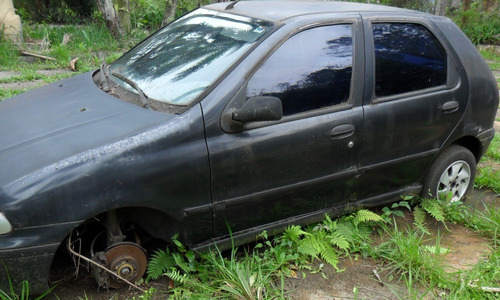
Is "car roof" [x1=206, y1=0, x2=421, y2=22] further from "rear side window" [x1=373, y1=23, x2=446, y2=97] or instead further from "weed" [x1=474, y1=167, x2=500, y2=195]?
"weed" [x1=474, y1=167, x2=500, y2=195]

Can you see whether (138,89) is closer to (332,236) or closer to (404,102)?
(332,236)

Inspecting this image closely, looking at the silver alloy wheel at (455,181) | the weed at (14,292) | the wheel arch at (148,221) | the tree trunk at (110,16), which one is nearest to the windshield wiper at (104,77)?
the wheel arch at (148,221)

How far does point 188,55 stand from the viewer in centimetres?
330

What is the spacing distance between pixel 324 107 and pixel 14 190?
74.2 inches

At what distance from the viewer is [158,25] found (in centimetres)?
1151

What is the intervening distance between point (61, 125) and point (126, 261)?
0.88m

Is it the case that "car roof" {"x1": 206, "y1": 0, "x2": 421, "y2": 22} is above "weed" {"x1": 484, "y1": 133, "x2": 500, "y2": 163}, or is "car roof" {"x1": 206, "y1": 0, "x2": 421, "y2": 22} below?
above

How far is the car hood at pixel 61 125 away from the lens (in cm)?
253

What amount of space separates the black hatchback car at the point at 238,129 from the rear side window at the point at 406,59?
1cm

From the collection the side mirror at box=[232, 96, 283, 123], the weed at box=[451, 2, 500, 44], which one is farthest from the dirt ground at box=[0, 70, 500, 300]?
the weed at box=[451, 2, 500, 44]

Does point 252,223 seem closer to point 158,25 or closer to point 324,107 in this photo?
point 324,107

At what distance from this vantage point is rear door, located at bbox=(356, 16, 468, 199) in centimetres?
336

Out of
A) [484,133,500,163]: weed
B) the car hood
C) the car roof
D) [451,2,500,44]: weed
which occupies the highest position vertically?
the car roof

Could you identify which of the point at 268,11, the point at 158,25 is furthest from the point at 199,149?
the point at 158,25
